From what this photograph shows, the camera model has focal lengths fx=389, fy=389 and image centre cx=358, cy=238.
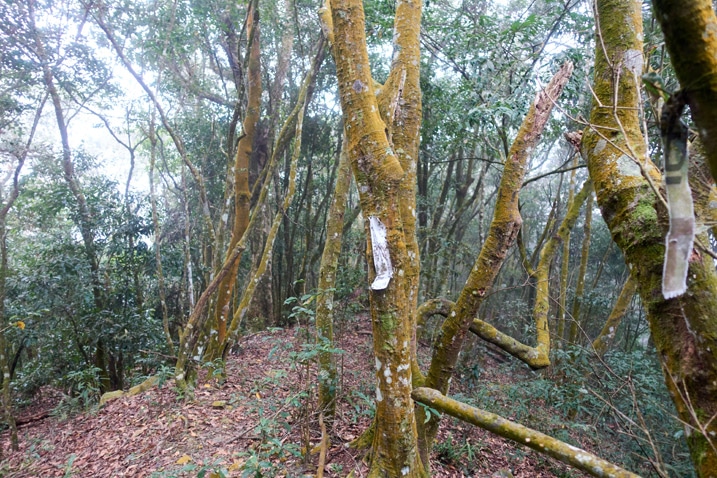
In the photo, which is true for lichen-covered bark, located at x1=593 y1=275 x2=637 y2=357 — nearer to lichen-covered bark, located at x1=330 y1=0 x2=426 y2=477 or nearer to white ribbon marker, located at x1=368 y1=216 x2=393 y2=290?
lichen-covered bark, located at x1=330 y1=0 x2=426 y2=477

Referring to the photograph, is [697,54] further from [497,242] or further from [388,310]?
[497,242]

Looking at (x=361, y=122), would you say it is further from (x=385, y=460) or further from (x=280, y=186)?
(x=280, y=186)

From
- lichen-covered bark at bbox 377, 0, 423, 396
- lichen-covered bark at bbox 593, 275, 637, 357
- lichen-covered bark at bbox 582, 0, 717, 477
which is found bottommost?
lichen-covered bark at bbox 593, 275, 637, 357

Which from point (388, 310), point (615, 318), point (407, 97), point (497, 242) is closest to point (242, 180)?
point (407, 97)

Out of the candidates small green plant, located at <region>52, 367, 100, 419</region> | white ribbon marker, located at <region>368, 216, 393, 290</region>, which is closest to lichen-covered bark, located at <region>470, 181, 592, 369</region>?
white ribbon marker, located at <region>368, 216, 393, 290</region>

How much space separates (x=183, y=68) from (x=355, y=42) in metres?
10.4

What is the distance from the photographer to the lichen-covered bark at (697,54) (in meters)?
0.73

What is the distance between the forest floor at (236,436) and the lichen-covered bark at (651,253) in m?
2.08

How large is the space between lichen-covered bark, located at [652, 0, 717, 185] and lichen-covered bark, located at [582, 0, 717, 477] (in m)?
0.30

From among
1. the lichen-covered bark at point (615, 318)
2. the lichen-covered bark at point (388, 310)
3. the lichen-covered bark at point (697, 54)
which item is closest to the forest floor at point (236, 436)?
the lichen-covered bark at point (388, 310)

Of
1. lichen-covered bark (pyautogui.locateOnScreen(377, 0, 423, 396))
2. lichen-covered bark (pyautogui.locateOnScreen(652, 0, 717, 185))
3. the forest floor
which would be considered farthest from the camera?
the forest floor

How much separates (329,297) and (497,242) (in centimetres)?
201

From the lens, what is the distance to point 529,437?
6.64ft

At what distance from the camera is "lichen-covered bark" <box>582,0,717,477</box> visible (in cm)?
128
